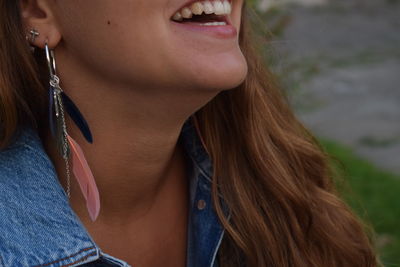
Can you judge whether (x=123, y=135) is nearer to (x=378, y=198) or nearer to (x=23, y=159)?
(x=23, y=159)

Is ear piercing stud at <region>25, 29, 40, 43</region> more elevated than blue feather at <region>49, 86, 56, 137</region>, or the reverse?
ear piercing stud at <region>25, 29, 40, 43</region>

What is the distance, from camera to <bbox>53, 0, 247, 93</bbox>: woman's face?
6.49 feet

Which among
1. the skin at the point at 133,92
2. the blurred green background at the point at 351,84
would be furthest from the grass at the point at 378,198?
the skin at the point at 133,92

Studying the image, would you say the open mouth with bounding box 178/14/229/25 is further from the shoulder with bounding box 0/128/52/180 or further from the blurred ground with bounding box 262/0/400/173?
the blurred ground with bounding box 262/0/400/173

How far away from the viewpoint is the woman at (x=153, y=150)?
2014 millimetres

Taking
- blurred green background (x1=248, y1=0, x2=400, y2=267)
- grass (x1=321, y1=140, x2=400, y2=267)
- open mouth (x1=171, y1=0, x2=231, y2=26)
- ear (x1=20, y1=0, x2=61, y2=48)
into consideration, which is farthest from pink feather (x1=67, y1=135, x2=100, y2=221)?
grass (x1=321, y1=140, x2=400, y2=267)

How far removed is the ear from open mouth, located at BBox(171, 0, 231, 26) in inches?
12.3

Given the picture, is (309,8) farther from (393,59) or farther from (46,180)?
(46,180)

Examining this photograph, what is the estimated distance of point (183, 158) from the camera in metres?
2.63

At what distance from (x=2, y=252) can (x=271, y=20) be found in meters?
2.82

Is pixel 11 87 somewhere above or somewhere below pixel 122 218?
above

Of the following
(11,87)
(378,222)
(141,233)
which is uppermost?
(11,87)

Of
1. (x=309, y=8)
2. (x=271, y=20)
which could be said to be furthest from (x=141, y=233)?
(x=309, y=8)

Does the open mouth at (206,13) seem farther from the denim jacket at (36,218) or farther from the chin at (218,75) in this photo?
the denim jacket at (36,218)
